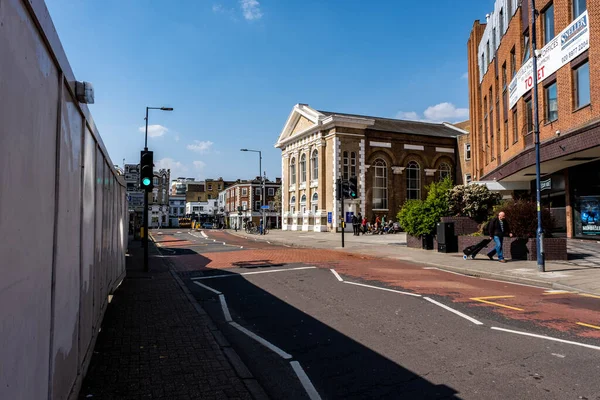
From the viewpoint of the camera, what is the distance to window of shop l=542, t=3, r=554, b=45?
20.4m

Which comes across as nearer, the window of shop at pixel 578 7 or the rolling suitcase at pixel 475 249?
the rolling suitcase at pixel 475 249

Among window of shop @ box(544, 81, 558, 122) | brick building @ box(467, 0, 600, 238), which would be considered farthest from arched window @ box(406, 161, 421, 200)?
window of shop @ box(544, 81, 558, 122)

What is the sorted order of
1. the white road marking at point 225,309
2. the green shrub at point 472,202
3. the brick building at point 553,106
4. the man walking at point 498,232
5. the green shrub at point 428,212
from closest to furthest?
the white road marking at point 225,309 < the man walking at point 498,232 < the brick building at point 553,106 < the green shrub at point 428,212 < the green shrub at point 472,202

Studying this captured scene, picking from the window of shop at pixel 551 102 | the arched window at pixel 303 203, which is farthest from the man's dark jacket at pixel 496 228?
the arched window at pixel 303 203

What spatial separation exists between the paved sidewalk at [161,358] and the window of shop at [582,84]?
697 inches

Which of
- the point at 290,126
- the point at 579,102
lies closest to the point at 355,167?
the point at 290,126

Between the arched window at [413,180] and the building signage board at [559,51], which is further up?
the building signage board at [559,51]

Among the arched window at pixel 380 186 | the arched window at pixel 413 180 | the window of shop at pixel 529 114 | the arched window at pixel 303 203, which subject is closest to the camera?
the window of shop at pixel 529 114

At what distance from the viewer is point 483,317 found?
7.32 m

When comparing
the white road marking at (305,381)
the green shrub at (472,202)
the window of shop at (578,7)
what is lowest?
the white road marking at (305,381)

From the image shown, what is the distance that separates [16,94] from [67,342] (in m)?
2.14

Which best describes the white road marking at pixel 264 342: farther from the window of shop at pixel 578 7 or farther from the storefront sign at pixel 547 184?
the storefront sign at pixel 547 184

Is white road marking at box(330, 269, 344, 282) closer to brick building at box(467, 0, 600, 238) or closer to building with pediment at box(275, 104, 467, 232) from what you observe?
brick building at box(467, 0, 600, 238)

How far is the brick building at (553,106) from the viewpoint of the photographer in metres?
17.3
